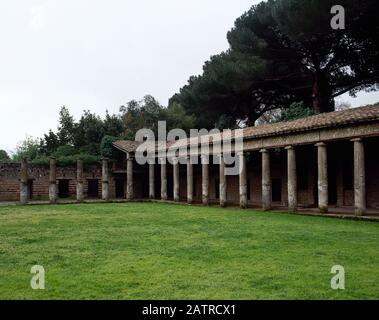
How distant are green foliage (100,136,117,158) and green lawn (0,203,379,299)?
21429 mm

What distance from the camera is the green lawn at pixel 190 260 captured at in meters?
5.86

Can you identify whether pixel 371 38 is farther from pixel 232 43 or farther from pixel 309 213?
pixel 309 213

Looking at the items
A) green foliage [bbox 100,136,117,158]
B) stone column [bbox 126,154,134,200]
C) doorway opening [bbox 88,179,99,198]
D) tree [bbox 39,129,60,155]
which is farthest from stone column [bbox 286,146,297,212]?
tree [bbox 39,129,60,155]

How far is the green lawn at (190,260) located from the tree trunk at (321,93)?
1611cm

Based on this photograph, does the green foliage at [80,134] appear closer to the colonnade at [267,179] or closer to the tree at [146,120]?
Result: the tree at [146,120]

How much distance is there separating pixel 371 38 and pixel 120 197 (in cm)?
2172

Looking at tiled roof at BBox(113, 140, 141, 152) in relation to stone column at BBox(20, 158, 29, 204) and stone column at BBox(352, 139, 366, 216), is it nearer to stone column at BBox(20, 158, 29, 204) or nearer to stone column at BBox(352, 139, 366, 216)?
stone column at BBox(20, 158, 29, 204)

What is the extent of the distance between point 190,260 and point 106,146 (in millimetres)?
28315

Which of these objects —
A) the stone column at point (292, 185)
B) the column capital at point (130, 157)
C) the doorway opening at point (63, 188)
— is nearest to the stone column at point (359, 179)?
the stone column at point (292, 185)

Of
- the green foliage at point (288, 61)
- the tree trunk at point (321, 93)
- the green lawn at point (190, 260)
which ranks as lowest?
the green lawn at point (190, 260)

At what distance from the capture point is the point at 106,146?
35219mm

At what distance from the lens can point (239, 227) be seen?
13.3 metres

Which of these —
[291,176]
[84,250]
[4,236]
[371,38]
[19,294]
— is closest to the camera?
[19,294]

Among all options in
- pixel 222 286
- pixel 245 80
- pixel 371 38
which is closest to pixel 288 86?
pixel 245 80
